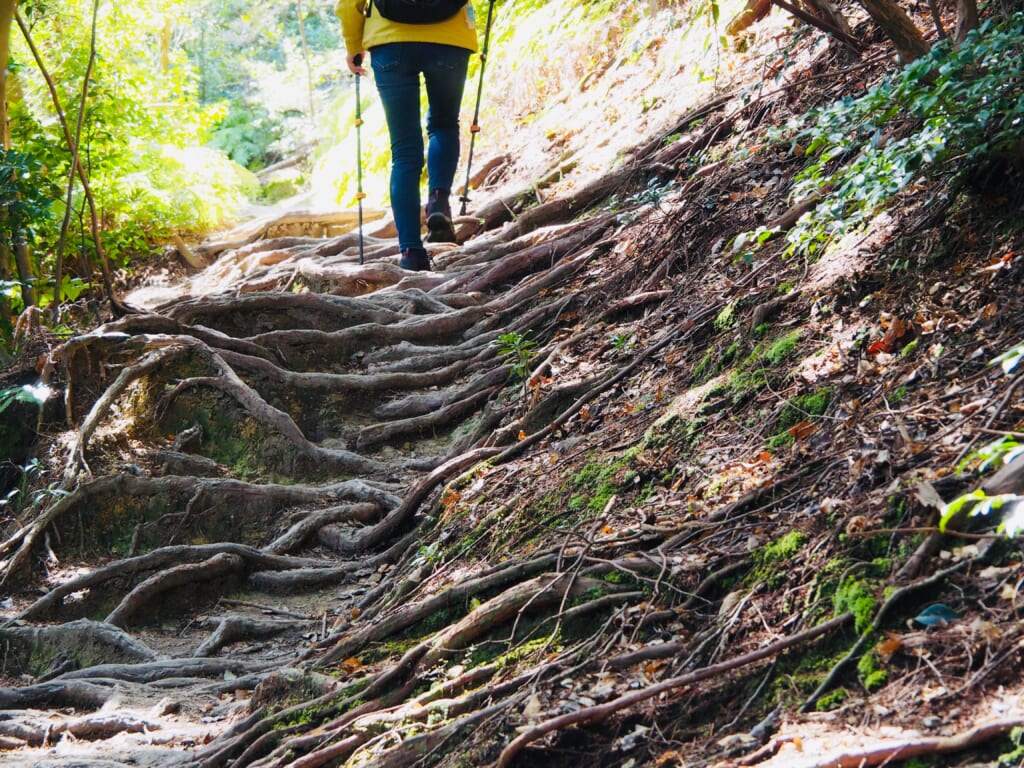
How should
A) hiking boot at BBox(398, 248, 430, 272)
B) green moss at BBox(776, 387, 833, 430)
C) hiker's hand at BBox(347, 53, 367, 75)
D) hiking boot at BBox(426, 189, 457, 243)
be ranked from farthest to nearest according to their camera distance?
hiking boot at BBox(426, 189, 457, 243) → hiking boot at BBox(398, 248, 430, 272) → hiker's hand at BBox(347, 53, 367, 75) → green moss at BBox(776, 387, 833, 430)

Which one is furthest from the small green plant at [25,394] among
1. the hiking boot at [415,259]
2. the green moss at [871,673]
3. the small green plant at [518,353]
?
the green moss at [871,673]

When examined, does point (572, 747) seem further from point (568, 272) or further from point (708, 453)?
point (568, 272)

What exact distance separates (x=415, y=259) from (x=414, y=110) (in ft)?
3.96

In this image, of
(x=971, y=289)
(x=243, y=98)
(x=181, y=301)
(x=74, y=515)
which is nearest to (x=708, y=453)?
(x=971, y=289)

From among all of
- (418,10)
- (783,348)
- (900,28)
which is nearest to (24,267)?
(418,10)

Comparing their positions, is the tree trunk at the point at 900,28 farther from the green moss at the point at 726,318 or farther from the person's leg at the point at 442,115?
the person's leg at the point at 442,115

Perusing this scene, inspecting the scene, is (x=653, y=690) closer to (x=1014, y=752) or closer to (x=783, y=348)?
(x=1014, y=752)

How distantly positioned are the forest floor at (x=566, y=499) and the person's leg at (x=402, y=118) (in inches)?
25.3

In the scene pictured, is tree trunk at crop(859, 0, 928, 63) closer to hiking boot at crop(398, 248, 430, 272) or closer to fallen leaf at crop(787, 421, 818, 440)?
fallen leaf at crop(787, 421, 818, 440)

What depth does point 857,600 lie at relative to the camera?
2543 millimetres

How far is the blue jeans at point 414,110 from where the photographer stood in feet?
22.1

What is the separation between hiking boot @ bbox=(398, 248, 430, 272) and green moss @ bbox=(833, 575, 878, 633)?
5.50m

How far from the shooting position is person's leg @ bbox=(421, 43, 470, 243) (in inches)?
267

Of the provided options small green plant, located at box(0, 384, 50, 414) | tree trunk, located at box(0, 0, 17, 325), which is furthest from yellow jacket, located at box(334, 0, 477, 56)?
small green plant, located at box(0, 384, 50, 414)
